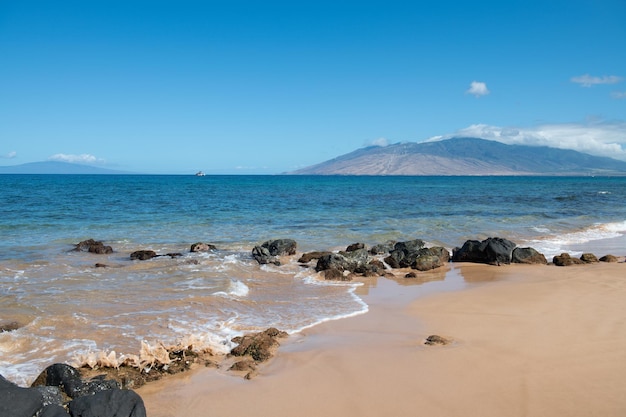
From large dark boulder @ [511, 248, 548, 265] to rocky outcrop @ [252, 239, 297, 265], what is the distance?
8112 millimetres

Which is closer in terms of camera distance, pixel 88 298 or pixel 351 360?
pixel 351 360

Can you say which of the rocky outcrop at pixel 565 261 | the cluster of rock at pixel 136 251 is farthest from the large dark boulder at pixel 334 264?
the rocky outcrop at pixel 565 261

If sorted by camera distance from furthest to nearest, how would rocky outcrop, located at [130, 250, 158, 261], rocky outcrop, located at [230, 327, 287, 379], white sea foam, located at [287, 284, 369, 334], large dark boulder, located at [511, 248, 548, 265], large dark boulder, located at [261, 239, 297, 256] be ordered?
large dark boulder, located at [261, 239, 297, 256] → rocky outcrop, located at [130, 250, 158, 261] → large dark boulder, located at [511, 248, 548, 265] → white sea foam, located at [287, 284, 369, 334] → rocky outcrop, located at [230, 327, 287, 379]

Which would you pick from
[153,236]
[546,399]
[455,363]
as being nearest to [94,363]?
[455,363]

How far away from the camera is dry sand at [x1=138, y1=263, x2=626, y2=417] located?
5.79 metres

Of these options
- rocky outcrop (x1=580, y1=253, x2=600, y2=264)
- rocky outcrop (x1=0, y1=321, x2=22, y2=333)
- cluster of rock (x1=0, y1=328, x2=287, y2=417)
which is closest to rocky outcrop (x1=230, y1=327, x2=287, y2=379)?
cluster of rock (x1=0, y1=328, x2=287, y2=417)

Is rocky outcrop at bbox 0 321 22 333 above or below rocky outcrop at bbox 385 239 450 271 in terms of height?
below

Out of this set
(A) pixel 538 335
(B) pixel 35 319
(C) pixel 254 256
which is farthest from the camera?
(C) pixel 254 256

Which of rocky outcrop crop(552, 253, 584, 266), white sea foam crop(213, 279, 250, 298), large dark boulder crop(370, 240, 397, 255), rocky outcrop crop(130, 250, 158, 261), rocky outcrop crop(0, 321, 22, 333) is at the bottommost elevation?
rocky outcrop crop(0, 321, 22, 333)

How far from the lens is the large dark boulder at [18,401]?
4.55 metres

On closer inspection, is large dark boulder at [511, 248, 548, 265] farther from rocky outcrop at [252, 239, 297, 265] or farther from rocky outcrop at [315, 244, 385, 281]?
rocky outcrop at [252, 239, 297, 265]

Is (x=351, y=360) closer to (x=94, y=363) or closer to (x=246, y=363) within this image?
(x=246, y=363)

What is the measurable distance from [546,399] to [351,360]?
2.78 m

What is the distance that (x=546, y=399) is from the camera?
5844 mm
